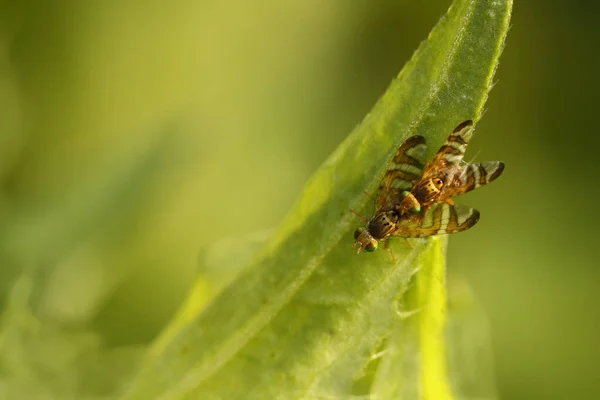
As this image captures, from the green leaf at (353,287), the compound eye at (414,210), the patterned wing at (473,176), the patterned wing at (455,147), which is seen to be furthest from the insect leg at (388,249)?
the patterned wing at (473,176)

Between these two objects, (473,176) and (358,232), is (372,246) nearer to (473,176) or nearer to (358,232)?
(358,232)

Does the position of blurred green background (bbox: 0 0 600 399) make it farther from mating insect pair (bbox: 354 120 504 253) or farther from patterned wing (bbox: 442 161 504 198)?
patterned wing (bbox: 442 161 504 198)

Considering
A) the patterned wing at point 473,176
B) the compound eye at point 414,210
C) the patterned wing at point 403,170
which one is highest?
the patterned wing at point 473,176

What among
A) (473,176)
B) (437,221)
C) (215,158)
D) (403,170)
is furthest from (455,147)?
(215,158)

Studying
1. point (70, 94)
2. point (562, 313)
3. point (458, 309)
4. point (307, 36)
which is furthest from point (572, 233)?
point (70, 94)

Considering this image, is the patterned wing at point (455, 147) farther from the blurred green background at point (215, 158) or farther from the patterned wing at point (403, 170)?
the blurred green background at point (215, 158)
